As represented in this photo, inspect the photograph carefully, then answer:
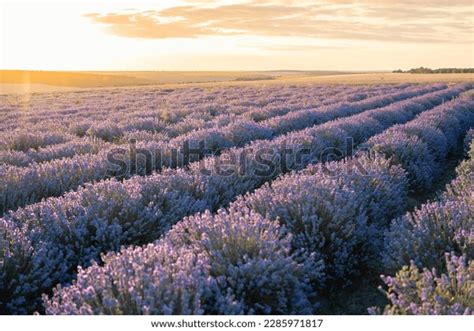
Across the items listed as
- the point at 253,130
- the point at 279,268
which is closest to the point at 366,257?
the point at 279,268

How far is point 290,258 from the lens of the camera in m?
2.76

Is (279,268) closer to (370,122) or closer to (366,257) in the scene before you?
(366,257)

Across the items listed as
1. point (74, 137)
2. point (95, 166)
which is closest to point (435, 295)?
point (95, 166)

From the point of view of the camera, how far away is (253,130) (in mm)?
8570

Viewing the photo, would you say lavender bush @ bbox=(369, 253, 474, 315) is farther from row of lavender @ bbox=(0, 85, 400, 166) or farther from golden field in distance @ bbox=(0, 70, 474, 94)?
golden field in distance @ bbox=(0, 70, 474, 94)

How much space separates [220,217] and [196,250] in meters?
0.30

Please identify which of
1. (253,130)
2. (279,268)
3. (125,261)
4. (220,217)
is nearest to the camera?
(125,261)

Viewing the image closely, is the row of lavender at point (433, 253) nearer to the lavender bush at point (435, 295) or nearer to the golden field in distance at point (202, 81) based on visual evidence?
the lavender bush at point (435, 295)
